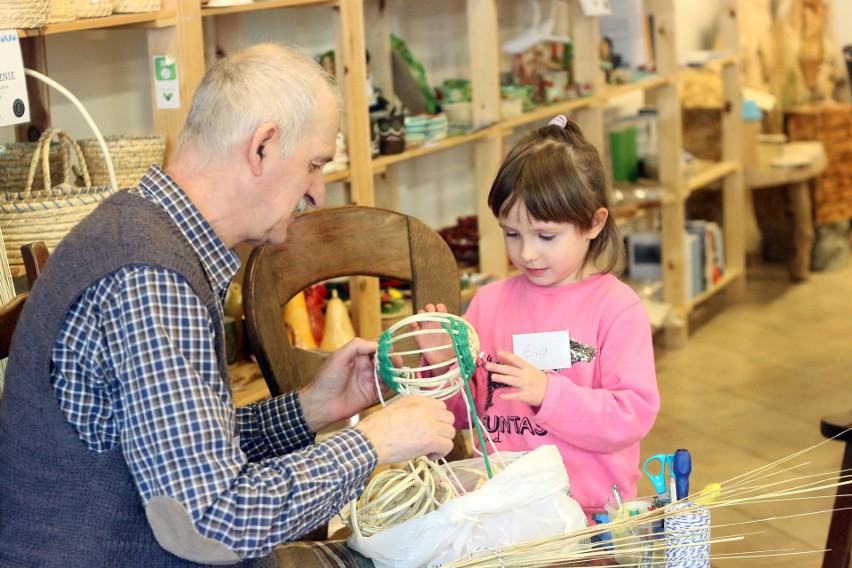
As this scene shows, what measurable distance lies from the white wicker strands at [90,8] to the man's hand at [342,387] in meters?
0.93

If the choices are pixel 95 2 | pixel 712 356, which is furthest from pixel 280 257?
pixel 712 356

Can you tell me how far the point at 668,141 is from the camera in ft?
15.8

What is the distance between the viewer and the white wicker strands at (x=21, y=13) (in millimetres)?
1983

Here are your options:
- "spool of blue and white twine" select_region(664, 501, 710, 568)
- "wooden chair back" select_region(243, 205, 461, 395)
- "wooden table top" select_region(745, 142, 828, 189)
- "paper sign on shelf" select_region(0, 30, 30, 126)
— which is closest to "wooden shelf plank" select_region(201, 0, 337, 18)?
"paper sign on shelf" select_region(0, 30, 30, 126)

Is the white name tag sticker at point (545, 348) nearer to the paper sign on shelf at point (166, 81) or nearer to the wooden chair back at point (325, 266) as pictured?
the wooden chair back at point (325, 266)

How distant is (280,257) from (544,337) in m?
0.50

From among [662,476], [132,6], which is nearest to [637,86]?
[132,6]

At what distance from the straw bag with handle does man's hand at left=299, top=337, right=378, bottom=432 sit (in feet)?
2.08

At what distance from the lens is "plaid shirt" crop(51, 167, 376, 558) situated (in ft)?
4.15

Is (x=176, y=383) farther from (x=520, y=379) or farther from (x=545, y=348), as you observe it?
(x=545, y=348)

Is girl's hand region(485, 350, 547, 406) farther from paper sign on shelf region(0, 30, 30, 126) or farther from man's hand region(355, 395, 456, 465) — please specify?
paper sign on shelf region(0, 30, 30, 126)

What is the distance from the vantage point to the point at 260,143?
55.9 inches

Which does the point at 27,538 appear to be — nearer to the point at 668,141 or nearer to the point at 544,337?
the point at 544,337

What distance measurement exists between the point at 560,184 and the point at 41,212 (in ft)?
3.20
